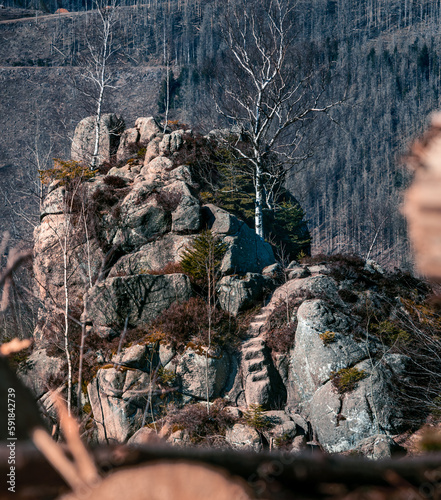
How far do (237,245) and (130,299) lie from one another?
4214mm

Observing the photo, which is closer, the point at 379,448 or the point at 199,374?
the point at 379,448

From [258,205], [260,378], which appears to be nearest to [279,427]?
→ [260,378]

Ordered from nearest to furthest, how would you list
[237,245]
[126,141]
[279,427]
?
[279,427]
[237,245]
[126,141]

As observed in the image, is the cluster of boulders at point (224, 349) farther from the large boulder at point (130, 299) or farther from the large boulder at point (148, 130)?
the large boulder at point (148, 130)

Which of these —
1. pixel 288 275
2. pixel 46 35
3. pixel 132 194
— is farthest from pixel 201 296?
pixel 46 35

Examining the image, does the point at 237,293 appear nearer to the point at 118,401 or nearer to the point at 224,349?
the point at 224,349

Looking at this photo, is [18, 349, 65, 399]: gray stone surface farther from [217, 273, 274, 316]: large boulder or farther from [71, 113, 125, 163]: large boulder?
[71, 113, 125, 163]: large boulder

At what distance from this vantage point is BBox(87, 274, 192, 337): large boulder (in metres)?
11.3

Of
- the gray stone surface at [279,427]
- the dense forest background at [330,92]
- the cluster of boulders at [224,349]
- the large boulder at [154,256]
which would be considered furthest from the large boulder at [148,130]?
the dense forest background at [330,92]

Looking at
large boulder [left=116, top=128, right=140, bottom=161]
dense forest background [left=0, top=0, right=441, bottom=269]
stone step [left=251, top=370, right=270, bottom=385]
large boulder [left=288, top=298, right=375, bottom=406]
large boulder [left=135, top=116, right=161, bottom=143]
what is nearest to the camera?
large boulder [left=288, top=298, right=375, bottom=406]

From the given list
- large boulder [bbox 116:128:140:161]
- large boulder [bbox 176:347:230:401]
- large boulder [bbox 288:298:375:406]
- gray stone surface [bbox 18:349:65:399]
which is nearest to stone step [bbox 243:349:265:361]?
large boulder [bbox 176:347:230:401]

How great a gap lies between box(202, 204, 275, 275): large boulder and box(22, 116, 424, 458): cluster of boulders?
0.16 ft

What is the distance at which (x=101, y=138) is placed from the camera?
21.4 meters

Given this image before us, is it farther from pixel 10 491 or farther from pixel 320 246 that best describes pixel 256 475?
pixel 320 246
